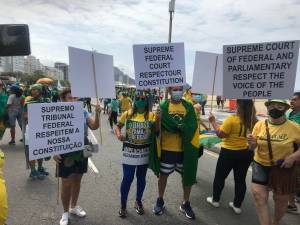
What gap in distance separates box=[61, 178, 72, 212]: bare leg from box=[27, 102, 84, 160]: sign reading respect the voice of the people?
0.43 metres

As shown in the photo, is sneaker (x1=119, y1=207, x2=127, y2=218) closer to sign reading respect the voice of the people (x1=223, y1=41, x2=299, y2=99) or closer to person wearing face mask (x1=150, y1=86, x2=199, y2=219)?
person wearing face mask (x1=150, y1=86, x2=199, y2=219)

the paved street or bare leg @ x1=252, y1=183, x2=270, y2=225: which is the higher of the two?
bare leg @ x1=252, y1=183, x2=270, y2=225

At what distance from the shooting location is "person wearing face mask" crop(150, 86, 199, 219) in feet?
16.9

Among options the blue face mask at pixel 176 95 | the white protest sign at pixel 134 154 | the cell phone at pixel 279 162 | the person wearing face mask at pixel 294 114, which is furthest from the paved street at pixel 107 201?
the blue face mask at pixel 176 95

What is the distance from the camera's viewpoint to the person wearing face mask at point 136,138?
5113mm

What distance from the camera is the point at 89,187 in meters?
6.54

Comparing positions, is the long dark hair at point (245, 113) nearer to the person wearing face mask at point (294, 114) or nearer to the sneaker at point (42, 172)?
the person wearing face mask at point (294, 114)

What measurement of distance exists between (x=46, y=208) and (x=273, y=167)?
128 inches

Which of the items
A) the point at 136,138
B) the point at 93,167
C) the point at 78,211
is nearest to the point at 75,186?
the point at 78,211

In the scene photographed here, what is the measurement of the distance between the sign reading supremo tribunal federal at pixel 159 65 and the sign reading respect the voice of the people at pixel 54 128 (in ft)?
3.29

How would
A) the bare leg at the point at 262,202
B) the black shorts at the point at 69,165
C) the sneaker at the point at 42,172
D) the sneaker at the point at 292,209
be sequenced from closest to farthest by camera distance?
the bare leg at the point at 262,202 < the black shorts at the point at 69,165 < the sneaker at the point at 292,209 < the sneaker at the point at 42,172

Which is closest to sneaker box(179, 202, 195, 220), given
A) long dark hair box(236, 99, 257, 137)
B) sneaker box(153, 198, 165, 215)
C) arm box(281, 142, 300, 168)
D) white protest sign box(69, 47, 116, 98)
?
sneaker box(153, 198, 165, 215)

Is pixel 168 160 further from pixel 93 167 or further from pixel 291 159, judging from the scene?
pixel 93 167

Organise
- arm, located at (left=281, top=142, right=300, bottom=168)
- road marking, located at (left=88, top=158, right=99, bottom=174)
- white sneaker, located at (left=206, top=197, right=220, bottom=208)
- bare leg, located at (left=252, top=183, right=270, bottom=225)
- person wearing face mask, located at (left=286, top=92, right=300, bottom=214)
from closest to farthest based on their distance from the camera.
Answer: arm, located at (left=281, top=142, right=300, bottom=168) → bare leg, located at (left=252, top=183, right=270, bottom=225) → person wearing face mask, located at (left=286, top=92, right=300, bottom=214) → white sneaker, located at (left=206, top=197, right=220, bottom=208) → road marking, located at (left=88, top=158, right=99, bottom=174)
